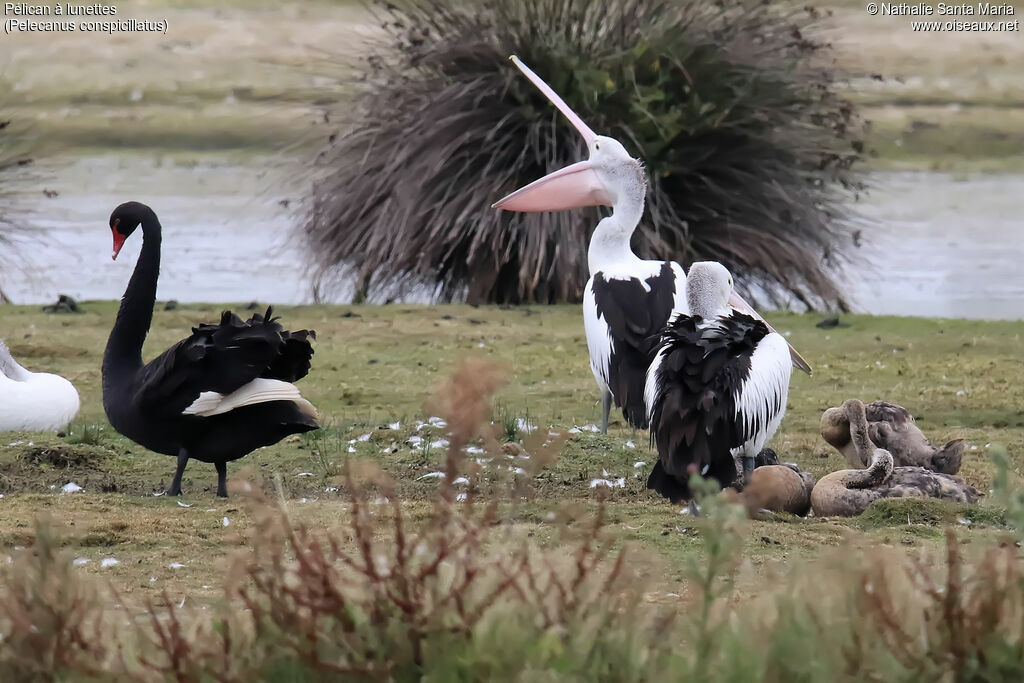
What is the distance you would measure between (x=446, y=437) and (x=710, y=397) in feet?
7.13

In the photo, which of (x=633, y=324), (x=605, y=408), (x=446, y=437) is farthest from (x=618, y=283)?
(x=446, y=437)

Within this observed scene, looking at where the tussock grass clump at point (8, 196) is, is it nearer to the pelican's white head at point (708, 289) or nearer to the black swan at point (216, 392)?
the black swan at point (216, 392)

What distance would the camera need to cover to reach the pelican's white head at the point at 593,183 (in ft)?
27.8

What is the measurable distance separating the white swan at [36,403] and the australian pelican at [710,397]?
3.33 meters

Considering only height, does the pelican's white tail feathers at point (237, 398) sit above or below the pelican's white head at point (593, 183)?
below

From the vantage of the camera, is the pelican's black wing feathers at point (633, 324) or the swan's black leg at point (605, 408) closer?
the pelican's black wing feathers at point (633, 324)

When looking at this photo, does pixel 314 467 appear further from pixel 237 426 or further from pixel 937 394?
pixel 937 394

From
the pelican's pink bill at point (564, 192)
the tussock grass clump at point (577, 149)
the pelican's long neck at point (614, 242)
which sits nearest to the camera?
the pelican's long neck at point (614, 242)

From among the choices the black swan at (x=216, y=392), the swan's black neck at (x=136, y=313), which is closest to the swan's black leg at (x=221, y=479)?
the black swan at (x=216, y=392)

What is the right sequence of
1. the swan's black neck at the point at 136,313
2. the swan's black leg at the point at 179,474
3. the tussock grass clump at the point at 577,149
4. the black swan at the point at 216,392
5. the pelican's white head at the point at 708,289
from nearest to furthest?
the black swan at the point at 216,392 → the swan's black leg at the point at 179,474 → the swan's black neck at the point at 136,313 → the pelican's white head at the point at 708,289 → the tussock grass clump at the point at 577,149

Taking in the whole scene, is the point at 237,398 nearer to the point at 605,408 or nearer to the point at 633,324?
the point at 633,324

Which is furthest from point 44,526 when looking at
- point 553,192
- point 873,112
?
point 873,112

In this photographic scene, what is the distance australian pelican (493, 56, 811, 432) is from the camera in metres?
7.12

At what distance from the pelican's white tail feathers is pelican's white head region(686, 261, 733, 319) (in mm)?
2124
